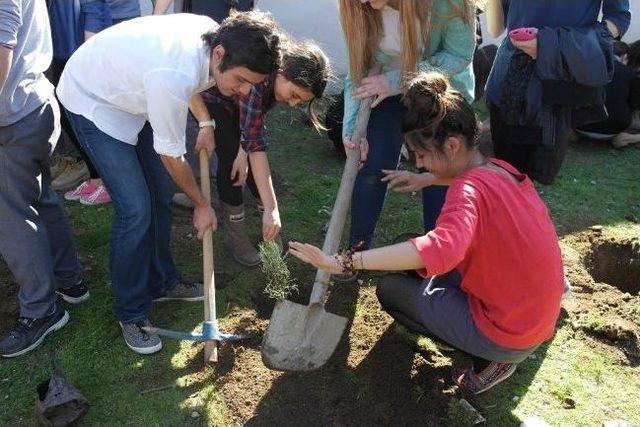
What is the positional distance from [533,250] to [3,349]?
237 cm

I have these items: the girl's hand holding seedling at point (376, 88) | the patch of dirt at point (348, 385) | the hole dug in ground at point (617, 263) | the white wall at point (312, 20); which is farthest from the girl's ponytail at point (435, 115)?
the white wall at point (312, 20)

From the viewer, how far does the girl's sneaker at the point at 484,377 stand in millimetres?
2600

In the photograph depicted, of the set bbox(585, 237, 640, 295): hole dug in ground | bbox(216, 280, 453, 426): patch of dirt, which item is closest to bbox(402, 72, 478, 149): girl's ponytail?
bbox(216, 280, 453, 426): patch of dirt

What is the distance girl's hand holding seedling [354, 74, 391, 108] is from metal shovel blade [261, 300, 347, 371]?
998 millimetres

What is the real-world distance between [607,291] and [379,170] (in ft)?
4.91

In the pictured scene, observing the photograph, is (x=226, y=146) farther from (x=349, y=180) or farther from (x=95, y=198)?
(x=95, y=198)

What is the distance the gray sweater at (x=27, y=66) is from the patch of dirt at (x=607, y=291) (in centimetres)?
281

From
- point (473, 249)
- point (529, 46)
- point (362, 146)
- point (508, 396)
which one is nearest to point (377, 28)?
point (362, 146)

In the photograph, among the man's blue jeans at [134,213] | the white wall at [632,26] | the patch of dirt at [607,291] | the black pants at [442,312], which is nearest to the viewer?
the black pants at [442,312]

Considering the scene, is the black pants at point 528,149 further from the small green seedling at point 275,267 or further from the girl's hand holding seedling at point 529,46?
the small green seedling at point 275,267

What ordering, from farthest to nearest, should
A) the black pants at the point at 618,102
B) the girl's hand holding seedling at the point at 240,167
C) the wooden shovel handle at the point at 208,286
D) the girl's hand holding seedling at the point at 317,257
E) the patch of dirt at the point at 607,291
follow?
the black pants at the point at 618,102
the girl's hand holding seedling at the point at 240,167
the patch of dirt at the point at 607,291
the wooden shovel handle at the point at 208,286
the girl's hand holding seedling at the point at 317,257

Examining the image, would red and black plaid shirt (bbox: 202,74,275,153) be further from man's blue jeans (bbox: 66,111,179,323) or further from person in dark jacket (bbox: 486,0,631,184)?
person in dark jacket (bbox: 486,0,631,184)

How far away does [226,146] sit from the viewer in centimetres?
319

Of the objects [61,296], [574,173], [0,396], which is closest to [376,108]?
[61,296]
